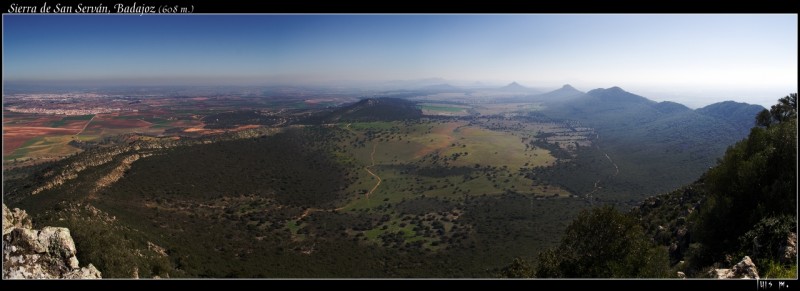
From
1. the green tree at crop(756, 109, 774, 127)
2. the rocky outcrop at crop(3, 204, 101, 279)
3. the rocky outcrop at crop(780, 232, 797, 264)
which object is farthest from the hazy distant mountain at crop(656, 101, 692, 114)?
the rocky outcrop at crop(3, 204, 101, 279)

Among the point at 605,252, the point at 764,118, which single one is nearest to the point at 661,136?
the point at 764,118

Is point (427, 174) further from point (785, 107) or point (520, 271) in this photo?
point (520, 271)

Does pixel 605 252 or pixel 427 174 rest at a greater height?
pixel 605 252

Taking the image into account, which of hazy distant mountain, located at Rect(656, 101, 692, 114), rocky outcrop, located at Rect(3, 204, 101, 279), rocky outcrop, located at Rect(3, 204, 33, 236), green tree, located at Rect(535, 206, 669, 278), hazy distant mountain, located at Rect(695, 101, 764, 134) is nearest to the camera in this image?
rocky outcrop, located at Rect(3, 204, 101, 279)

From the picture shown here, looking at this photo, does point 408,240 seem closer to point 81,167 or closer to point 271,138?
point 81,167

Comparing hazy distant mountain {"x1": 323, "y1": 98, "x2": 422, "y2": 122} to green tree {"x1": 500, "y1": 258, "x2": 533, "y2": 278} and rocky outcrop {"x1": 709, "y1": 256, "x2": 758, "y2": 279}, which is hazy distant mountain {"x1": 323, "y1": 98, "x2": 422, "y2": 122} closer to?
green tree {"x1": 500, "y1": 258, "x2": 533, "y2": 278}
